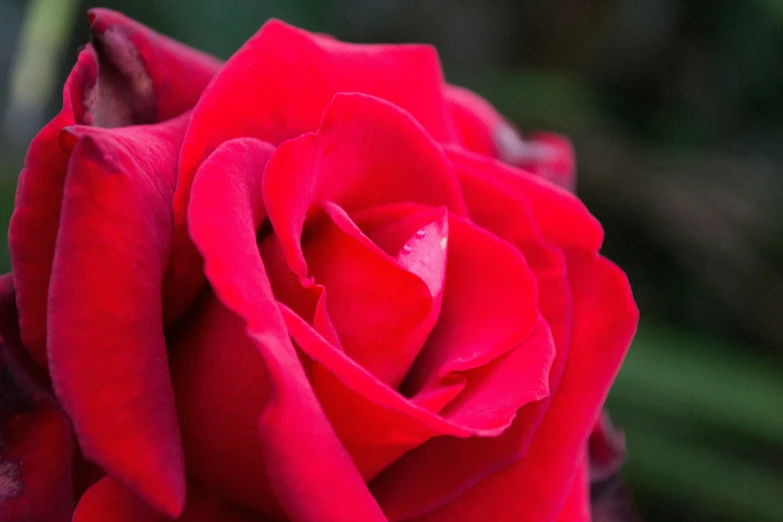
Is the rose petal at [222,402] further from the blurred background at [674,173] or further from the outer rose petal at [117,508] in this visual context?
the blurred background at [674,173]

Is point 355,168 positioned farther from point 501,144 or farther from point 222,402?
point 501,144

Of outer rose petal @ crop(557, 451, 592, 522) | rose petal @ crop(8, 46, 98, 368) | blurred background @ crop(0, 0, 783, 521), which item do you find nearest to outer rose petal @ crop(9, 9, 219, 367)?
rose petal @ crop(8, 46, 98, 368)

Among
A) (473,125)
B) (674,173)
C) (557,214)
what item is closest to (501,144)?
(473,125)

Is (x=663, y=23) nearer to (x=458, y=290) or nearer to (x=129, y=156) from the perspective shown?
(x=458, y=290)

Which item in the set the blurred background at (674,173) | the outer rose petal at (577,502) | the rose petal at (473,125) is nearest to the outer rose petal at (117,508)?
the outer rose petal at (577,502)

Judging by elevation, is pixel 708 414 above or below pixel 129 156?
below

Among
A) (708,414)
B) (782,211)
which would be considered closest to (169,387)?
(708,414)
